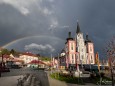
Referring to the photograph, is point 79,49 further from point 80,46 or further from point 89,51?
point 89,51

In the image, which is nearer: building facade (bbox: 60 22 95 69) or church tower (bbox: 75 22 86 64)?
building facade (bbox: 60 22 95 69)

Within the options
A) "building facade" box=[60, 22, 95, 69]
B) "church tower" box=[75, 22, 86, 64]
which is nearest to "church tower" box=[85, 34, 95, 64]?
"building facade" box=[60, 22, 95, 69]

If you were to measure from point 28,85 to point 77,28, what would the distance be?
103 meters

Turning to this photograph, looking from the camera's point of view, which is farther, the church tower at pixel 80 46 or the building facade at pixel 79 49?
the church tower at pixel 80 46

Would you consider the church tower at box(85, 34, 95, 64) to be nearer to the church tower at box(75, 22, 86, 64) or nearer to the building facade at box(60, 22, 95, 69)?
the building facade at box(60, 22, 95, 69)

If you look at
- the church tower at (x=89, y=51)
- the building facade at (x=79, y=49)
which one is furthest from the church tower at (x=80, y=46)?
the church tower at (x=89, y=51)

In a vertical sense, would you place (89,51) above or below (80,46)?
below

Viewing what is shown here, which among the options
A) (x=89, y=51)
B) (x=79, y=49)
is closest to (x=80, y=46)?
(x=79, y=49)

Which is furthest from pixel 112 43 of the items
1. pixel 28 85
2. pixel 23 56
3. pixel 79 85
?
pixel 23 56

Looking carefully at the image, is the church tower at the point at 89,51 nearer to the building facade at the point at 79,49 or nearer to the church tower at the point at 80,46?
the building facade at the point at 79,49

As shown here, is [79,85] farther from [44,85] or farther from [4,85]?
[4,85]

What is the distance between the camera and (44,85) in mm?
29172

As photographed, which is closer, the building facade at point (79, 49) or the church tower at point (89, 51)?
the building facade at point (79, 49)

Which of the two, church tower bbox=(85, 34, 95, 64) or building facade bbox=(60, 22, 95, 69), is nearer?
building facade bbox=(60, 22, 95, 69)
